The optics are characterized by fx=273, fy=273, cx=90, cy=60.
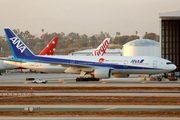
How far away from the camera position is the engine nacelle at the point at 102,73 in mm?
47750

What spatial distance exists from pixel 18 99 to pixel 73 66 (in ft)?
70.5

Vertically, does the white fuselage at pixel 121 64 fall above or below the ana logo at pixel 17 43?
below

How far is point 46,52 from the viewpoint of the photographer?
245ft

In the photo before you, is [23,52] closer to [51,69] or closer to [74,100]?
[51,69]

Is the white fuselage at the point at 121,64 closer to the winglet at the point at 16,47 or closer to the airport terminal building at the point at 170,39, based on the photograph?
the winglet at the point at 16,47

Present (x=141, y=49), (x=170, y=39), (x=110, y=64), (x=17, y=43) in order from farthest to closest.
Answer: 1. (x=141, y=49)
2. (x=170, y=39)
3. (x=17, y=43)
4. (x=110, y=64)

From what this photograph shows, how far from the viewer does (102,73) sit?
48000mm

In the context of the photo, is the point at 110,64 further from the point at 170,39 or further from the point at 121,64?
the point at 170,39

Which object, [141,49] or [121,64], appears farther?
[141,49]

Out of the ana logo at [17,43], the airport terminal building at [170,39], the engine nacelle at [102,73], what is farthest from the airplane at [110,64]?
the airport terminal building at [170,39]

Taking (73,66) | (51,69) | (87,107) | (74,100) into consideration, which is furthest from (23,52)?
(87,107)

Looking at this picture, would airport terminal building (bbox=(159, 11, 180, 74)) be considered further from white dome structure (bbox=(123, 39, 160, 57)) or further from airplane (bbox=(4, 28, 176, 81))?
white dome structure (bbox=(123, 39, 160, 57))

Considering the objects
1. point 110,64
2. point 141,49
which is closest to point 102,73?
point 110,64

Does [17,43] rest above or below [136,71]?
above
